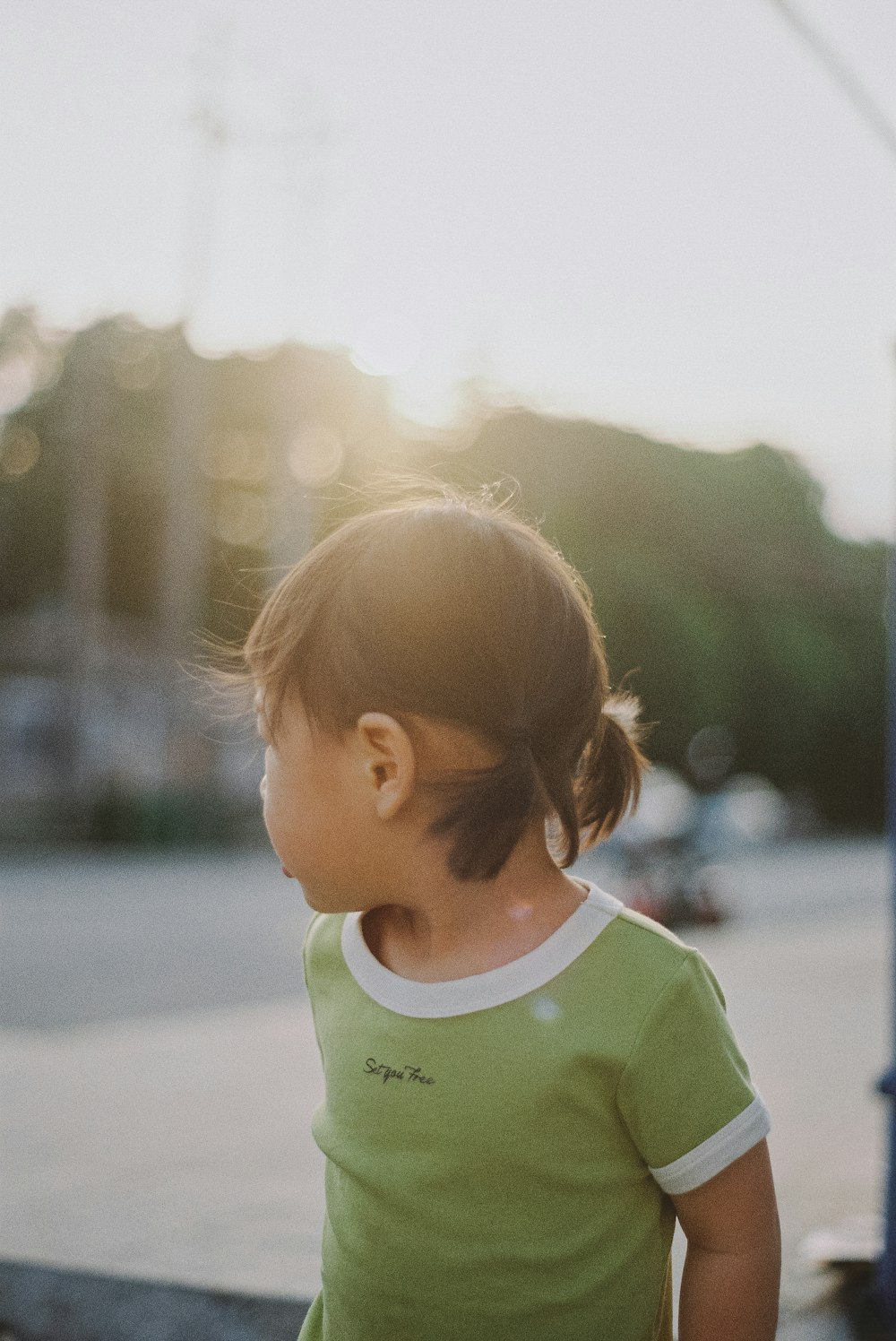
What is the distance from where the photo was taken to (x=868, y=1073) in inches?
243

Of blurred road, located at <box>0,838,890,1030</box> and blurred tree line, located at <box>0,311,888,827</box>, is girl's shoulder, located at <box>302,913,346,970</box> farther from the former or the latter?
blurred tree line, located at <box>0,311,888,827</box>

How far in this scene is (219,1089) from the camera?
18.2ft

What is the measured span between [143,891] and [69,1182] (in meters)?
14.3

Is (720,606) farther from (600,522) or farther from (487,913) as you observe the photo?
(487,913)

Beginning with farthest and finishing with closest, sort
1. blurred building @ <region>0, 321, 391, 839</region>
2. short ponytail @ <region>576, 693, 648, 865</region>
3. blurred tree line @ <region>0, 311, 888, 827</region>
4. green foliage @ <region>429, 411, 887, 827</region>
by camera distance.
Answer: green foliage @ <region>429, 411, 887, 827</region> → blurred tree line @ <region>0, 311, 888, 827</region> → blurred building @ <region>0, 321, 391, 839</region> → short ponytail @ <region>576, 693, 648, 865</region>

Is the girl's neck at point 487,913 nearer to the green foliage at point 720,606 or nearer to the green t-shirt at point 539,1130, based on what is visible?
the green t-shirt at point 539,1130

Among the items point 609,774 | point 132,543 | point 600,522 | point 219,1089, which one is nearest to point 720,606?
point 600,522

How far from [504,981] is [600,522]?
1776 inches

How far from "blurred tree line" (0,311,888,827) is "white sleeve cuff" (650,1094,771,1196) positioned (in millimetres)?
29067

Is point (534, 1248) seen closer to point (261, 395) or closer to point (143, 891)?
point (143, 891)

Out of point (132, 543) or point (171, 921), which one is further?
point (132, 543)

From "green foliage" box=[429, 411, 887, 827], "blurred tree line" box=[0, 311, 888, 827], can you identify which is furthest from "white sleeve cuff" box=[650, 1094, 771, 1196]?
"green foliage" box=[429, 411, 887, 827]

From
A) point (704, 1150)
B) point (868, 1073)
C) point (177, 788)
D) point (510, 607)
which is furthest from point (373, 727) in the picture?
point (177, 788)

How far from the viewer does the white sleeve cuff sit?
4.50 ft
